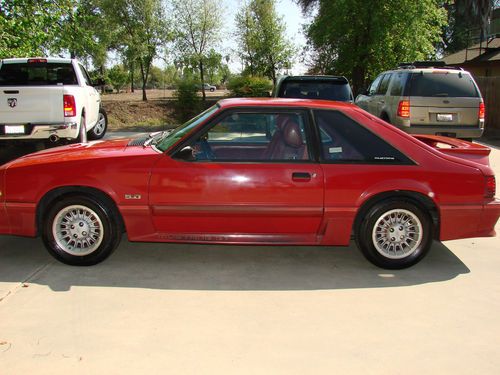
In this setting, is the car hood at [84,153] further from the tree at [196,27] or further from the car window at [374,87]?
the tree at [196,27]

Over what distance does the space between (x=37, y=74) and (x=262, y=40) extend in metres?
24.5

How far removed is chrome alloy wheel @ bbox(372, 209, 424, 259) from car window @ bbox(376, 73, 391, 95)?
7697mm

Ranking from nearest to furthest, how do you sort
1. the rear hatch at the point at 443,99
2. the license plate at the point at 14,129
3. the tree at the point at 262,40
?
the license plate at the point at 14,129 < the rear hatch at the point at 443,99 < the tree at the point at 262,40

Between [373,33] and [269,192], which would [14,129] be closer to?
[269,192]

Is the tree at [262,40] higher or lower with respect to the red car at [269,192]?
higher

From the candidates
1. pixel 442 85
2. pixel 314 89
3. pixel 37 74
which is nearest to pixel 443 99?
pixel 442 85

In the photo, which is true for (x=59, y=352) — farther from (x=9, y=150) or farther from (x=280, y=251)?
(x=9, y=150)

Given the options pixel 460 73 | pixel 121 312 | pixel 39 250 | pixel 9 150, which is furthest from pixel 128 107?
pixel 121 312

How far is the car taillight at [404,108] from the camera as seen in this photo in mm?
10266

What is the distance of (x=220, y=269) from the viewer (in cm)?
470

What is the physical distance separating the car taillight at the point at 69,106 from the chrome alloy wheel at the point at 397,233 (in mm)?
6708

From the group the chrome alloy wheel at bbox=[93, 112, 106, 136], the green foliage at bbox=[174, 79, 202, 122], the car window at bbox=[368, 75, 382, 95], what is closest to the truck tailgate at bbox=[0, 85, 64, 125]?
the chrome alloy wheel at bbox=[93, 112, 106, 136]

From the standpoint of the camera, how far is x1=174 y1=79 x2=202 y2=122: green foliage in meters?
19.4

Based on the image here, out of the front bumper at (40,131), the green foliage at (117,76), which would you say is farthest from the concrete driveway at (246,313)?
the green foliage at (117,76)
